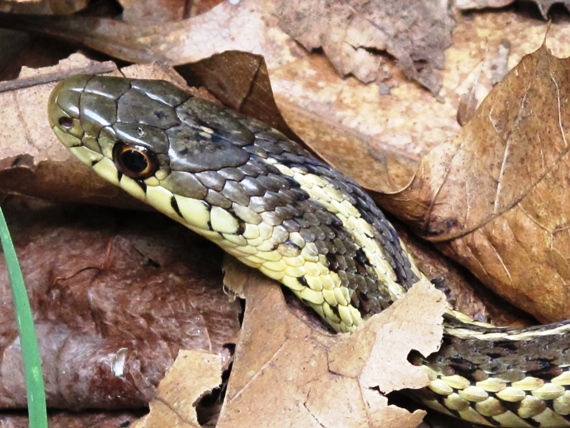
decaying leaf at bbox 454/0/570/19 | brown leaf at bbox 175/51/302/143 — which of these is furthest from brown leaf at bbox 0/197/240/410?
decaying leaf at bbox 454/0/570/19

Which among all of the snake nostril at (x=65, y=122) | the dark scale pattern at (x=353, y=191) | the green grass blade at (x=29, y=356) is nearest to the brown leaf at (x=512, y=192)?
the dark scale pattern at (x=353, y=191)

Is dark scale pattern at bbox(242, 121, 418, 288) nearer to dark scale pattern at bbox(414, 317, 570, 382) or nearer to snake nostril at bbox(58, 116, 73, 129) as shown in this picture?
dark scale pattern at bbox(414, 317, 570, 382)

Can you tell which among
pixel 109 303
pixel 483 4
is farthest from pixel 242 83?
pixel 483 4

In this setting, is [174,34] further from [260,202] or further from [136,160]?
[260,202]

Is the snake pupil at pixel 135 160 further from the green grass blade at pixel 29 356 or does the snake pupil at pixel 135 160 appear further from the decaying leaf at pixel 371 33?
the decaying leaf at pixel 371 33

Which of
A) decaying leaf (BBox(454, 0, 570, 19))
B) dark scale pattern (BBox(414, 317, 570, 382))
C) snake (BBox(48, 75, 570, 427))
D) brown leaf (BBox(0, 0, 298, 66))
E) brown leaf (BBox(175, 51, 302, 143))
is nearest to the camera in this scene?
dark scale pattern (BBox(414, 317, 570, 382))

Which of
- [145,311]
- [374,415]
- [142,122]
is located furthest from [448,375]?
[142,122]
